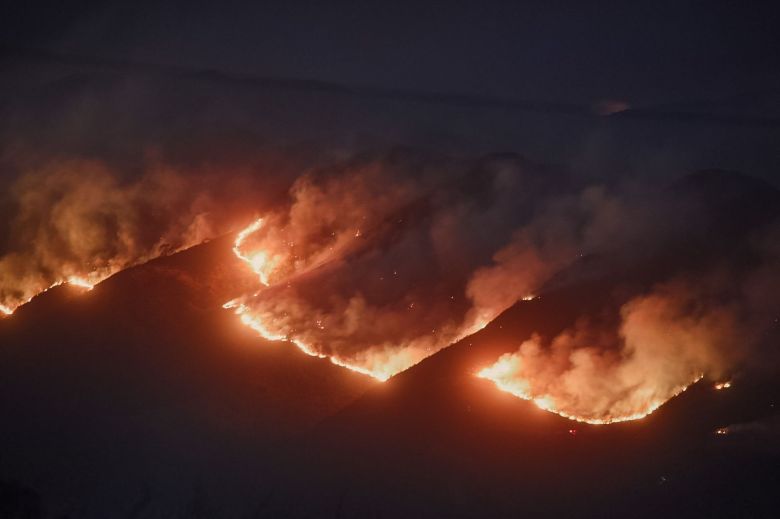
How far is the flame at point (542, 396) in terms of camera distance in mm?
8102

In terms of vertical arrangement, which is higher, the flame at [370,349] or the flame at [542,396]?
the flame at [370,349]

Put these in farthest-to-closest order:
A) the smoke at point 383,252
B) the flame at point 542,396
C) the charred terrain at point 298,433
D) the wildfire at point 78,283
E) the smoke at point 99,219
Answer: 1. the smoke at point 99,219
2. the smoke at point 383,252
3. the wildfire at point 78,283
4. the flame at point 542,396
5. the charred terrain at point 298,433

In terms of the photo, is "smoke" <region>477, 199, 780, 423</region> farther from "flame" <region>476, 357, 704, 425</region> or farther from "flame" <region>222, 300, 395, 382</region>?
"flame" <region>222, 300, 395, 382</region>

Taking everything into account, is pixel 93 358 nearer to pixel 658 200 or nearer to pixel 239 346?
pixel 239 346

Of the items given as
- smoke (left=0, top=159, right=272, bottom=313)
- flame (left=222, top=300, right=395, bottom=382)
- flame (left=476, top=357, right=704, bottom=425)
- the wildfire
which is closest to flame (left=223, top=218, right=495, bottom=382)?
flame (left=222, top=300, right=395, bottom=382)

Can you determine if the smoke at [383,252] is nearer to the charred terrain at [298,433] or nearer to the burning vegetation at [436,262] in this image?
the burning vegetation at [436,262]

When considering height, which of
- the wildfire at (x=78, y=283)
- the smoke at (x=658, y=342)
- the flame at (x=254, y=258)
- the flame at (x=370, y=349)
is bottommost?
the smoke at (x=658, y=342)

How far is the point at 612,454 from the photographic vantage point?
7.49 meters

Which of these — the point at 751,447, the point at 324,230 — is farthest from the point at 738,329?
the point at 324,230

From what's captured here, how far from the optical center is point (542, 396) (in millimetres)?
8375

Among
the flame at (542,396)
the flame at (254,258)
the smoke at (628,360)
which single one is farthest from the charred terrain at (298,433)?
the flame at (254,258)

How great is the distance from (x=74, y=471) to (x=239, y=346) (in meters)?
2.79

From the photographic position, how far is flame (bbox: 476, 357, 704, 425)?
8.10m

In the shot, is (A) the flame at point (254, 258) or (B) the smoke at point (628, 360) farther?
(A) the flame at point (254, 258)
